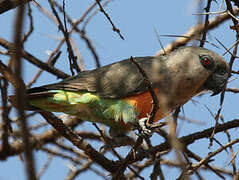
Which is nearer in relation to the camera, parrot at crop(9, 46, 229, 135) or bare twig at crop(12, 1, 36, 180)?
bare twig at crop(12, 1, 36, 180)

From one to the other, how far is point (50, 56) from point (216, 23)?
2577 mm

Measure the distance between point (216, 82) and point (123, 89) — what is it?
126 cm

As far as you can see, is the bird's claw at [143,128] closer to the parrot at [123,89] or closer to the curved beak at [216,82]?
the parrot at [123,89]

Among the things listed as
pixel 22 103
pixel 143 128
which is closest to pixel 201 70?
pixel 143 128

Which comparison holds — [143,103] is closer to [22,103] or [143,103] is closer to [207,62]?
[207,62]

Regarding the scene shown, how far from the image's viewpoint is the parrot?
423cm

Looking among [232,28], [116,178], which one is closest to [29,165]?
[116,178]

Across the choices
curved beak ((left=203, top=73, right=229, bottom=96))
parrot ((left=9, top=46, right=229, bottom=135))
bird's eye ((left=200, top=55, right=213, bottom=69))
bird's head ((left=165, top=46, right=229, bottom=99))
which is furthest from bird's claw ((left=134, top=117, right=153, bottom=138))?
bird's eye ((left=200, top=55, right=213, bottom=69))

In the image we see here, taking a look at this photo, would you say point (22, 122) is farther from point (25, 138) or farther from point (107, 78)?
point (107, 78)

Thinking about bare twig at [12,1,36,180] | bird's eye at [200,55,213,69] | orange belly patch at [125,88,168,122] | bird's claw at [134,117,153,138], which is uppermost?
bird's eye at [200,55,213,69]

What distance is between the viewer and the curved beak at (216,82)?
4.56 m

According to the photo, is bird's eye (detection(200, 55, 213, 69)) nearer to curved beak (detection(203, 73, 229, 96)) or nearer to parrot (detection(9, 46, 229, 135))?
parrot (detection(9, 46, 229, 135))

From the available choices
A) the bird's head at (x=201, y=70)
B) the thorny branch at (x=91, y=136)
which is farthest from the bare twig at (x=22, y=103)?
the bird's head at (x=201, y=70)

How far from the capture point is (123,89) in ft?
14.6
